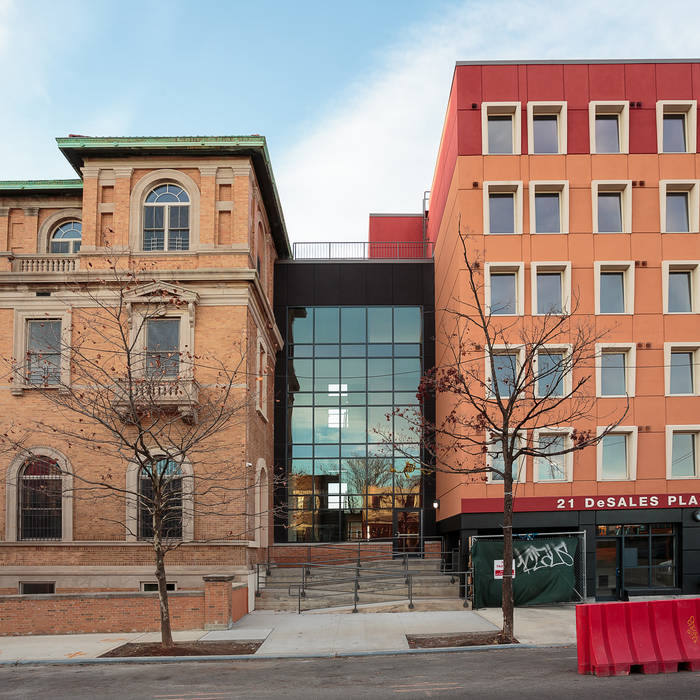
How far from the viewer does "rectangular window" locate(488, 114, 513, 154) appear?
93.4ft

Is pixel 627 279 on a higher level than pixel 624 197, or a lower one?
lower

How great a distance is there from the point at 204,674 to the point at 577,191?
65.5ft

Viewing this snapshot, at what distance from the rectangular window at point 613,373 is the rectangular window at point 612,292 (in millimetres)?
1514

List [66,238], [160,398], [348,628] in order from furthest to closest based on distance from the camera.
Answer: [66,238]
[160,398]
[348,628]

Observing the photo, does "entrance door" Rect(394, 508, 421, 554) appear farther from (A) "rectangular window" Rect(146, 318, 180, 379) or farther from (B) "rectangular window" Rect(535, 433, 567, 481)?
(A) "rectangular window" Rect(146, 318, 180, 379)

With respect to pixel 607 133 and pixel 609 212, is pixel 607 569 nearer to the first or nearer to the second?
pixel 609 212

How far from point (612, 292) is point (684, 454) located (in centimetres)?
581

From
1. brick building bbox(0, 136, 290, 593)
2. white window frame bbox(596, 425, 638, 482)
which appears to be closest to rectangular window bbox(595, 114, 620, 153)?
white window frame bbox(596, 425, 638, 482)

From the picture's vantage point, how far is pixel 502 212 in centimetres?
2833

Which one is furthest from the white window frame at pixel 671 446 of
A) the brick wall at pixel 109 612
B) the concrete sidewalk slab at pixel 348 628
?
the brick wall at pixel 109 612

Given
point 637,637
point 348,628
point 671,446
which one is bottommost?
point 348,628

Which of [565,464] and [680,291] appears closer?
[565,464]

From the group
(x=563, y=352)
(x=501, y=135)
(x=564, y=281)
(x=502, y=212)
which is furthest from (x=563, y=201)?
(x=563, y=352)

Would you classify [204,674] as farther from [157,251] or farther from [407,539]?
[407,539]
